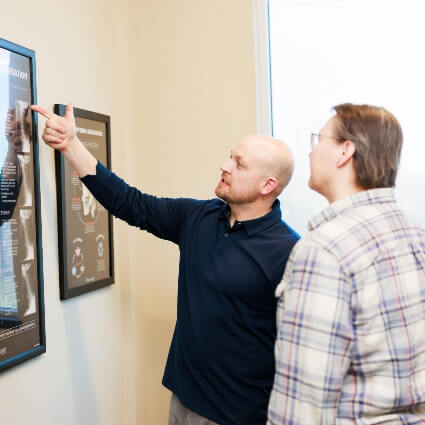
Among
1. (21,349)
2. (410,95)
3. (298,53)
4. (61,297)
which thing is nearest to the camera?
(21,349)

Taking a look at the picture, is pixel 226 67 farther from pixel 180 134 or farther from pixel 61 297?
pixel 61 297

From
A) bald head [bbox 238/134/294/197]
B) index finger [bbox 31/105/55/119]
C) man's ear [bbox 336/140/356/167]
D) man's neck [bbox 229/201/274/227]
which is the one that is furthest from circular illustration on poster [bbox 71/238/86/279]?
man's ear [bbox 336/140/356/167]

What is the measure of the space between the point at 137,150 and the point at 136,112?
171 millimetres

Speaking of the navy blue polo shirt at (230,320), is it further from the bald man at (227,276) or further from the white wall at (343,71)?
the white wall at (343,71)

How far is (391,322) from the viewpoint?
3.66 feet

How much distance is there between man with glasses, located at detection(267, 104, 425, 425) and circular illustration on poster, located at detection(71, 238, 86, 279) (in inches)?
38.4

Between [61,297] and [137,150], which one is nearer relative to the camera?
[61,297]

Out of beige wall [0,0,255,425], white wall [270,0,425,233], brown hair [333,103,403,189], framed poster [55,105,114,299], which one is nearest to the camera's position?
brown hair [333,103,403,189]

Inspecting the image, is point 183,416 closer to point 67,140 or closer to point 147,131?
point 67,140

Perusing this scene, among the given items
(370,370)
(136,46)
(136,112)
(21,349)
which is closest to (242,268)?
(370,370)

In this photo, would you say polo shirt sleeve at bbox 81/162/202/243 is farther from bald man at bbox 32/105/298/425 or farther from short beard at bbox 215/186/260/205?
short beard at bbox 215/186/260/205

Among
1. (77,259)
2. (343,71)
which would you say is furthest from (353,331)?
(343,71)

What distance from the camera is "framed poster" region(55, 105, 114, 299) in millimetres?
1854

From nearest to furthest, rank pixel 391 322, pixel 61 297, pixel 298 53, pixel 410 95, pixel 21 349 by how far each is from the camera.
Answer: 1. pixel 391 322
2. pixel 21 349
3. pixel 61 297
4. pixel 410 95
5. pixel 298 53
